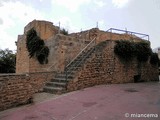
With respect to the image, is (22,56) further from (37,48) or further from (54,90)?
(54,90)

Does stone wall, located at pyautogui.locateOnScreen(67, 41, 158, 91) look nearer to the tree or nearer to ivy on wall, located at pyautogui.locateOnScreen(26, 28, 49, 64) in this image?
ivy on wall, located at pyautogui.locateOnScreen(26, 28, 49, 64)

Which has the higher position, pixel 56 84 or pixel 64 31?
pixel 64 31

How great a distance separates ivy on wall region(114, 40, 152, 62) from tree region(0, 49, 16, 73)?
1774 centimetres

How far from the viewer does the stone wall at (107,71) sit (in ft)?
35.2

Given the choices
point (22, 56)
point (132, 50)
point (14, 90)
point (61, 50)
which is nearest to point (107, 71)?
point (132, 50)

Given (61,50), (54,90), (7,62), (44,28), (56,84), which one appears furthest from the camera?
(7,62)

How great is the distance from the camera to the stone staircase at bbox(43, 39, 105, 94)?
9797mm

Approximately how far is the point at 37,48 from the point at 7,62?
15.1m

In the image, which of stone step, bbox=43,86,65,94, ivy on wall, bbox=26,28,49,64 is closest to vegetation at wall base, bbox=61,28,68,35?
ivy on wall, bbox=26,28,49,64

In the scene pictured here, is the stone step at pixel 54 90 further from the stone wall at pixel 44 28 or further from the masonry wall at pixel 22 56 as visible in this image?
the stone wall at pixel 44 28

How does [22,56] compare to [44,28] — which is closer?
[44,28]

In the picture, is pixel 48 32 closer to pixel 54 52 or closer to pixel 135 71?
pixel 54 52

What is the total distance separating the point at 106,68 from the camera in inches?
485

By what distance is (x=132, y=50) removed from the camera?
13.8 m
